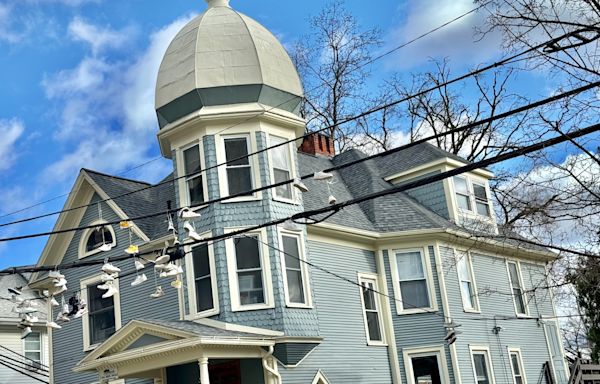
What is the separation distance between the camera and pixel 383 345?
1839 cm

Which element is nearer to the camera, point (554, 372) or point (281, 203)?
point (281, 203)

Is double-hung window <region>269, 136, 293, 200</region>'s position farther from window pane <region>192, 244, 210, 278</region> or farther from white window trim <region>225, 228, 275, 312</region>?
window pane <region>192, 244, 210, 278</region>

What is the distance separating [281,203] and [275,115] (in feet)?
6.76

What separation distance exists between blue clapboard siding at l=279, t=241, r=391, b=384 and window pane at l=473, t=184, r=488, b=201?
5239 mm

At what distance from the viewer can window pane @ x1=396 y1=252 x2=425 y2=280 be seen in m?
18.9

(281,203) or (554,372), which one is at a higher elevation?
(281,203)

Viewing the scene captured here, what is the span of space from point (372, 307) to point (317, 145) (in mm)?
6817

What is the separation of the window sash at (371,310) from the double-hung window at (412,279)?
2.29 ft

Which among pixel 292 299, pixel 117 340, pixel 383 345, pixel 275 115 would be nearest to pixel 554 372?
pixel 383 345

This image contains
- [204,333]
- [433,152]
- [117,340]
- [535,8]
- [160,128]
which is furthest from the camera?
[433,152]

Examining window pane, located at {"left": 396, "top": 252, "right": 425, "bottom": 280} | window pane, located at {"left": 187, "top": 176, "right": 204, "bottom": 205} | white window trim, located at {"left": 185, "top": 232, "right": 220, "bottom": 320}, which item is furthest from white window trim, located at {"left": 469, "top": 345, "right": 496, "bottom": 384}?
window pane, located at {"left": 187, "top": 176, "right": 204, "bottom": 205}

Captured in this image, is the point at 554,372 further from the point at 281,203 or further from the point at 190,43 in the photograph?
the point at 190,43

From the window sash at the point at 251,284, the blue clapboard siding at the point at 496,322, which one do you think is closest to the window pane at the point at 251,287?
the window sash at the point at 251,284

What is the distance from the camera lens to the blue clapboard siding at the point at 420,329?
18.3m
